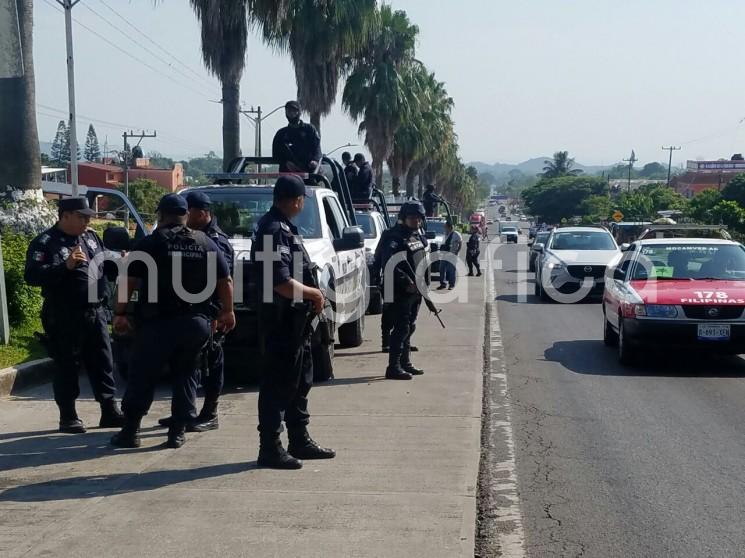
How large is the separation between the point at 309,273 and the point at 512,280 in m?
22.5

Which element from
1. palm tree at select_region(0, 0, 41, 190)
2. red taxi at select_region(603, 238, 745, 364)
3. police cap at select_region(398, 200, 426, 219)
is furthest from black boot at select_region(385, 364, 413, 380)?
palm tree at select_region(0, 0, 41, 190)

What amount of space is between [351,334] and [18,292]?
13.6 feet

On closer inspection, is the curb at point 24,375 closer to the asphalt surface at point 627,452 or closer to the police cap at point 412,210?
the police cap at point 412,210

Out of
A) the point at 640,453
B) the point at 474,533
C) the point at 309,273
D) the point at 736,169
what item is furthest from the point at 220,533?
the point at 736,169

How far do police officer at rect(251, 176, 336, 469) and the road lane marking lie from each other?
4.49ft

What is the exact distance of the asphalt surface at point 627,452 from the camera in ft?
18.4

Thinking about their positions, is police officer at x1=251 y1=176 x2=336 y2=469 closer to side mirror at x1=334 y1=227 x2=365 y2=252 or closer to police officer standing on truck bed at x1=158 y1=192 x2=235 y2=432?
police officer standing on truck bed at x1=158 y1=192 x2=235 y2=432

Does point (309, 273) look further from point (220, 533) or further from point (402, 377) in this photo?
point (402, 377)

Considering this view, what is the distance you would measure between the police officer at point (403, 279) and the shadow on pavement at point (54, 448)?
10.5 feet

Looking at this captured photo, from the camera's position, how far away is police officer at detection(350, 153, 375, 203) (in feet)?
63.9

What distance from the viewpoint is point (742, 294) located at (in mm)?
11172

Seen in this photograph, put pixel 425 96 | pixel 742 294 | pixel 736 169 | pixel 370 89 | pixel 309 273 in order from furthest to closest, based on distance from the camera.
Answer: pixel 736 169
pixel 425 96
pixel 370 89
pixel 742 294
pixel 309 273

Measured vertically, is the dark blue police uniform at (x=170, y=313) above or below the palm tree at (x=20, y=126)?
below

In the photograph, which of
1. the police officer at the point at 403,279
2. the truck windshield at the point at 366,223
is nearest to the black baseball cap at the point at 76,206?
the police officer at the point at 403,279
